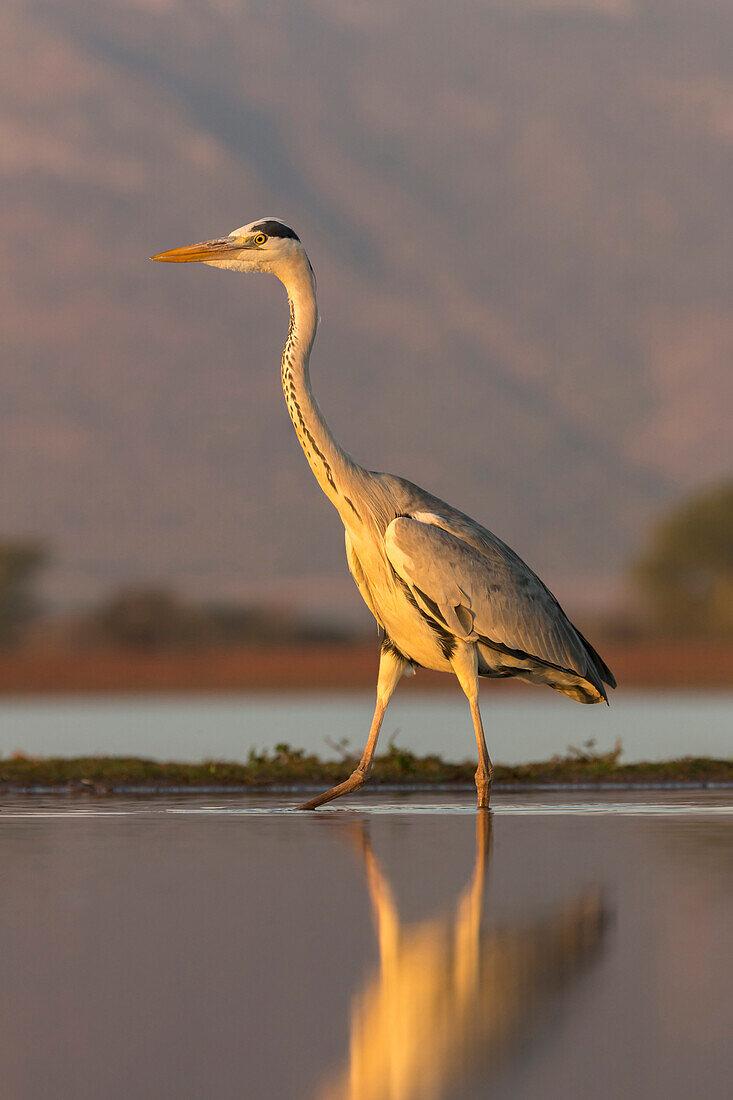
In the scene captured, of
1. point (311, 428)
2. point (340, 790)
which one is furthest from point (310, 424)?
point (340, 790)

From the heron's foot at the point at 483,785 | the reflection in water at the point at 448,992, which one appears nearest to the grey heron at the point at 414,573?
the heron's foot at the point at 483,785

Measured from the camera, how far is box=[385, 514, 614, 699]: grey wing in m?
11.3

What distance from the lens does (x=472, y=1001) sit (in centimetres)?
448

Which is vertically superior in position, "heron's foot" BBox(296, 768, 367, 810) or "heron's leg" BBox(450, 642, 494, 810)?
"heron's leg" BBox(450, 642, 494, 810)

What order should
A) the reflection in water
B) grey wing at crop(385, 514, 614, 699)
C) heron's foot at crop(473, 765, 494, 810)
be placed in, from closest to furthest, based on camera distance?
the reflection in water
heron's foot at crop(473, 765, 494, 810)
grey wing at crop(385, 514, 614, 699)

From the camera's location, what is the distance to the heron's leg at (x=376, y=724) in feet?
37.4

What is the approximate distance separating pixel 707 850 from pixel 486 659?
3675 millimetres

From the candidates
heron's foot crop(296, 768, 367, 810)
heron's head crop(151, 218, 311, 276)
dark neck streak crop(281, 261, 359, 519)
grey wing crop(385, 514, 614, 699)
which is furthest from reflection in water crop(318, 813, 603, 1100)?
heron's head crop(151, 218, 311, 276)

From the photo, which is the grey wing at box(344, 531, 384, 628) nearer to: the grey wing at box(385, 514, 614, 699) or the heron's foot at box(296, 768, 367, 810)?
the grey wing at box(385, 514, 614, 699)

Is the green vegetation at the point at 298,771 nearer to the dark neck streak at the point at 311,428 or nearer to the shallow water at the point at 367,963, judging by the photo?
the dark neck streak at the point at 311,428

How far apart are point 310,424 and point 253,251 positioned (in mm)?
1551

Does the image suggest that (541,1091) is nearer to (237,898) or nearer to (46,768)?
(237,898)

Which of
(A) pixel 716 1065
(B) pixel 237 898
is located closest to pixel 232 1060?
(A) pixel 716 1065

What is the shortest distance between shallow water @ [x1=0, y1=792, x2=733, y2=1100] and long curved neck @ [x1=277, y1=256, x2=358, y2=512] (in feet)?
9.74
